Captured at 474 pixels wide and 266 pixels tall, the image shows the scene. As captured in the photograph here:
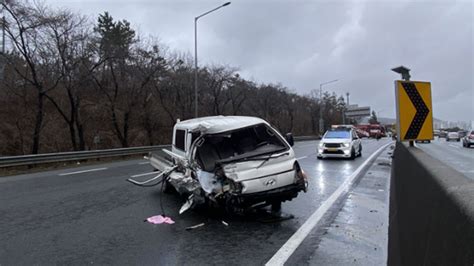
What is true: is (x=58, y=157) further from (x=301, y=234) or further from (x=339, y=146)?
(x=301, y=234)

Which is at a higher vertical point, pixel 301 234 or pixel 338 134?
pixel 338 134

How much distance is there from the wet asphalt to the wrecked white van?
0.47 meters

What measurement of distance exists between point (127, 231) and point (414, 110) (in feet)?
22.3

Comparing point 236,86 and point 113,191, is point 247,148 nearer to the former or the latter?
point 113,191

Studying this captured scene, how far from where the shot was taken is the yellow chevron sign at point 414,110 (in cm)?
820

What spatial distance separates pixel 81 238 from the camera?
5699 millimetres

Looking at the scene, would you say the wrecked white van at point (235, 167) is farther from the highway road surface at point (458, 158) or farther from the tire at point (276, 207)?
the highway road surface at point (458, 158)

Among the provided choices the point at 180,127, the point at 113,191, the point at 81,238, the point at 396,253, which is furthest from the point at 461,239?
the point at 113,191

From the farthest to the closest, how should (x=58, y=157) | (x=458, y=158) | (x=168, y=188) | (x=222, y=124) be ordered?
(x=458, y=158) < (x=58, y=157) < (x=168, y=188) < (x=222, y=124)

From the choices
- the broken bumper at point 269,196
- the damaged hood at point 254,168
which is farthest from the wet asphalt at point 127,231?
the damaged hood at point 254,168

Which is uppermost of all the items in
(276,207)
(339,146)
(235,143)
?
(235,143)

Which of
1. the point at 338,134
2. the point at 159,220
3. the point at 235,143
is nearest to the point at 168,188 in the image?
the point at 235,143

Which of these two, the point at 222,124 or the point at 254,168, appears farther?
the point at 222,124

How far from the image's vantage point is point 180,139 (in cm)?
896
